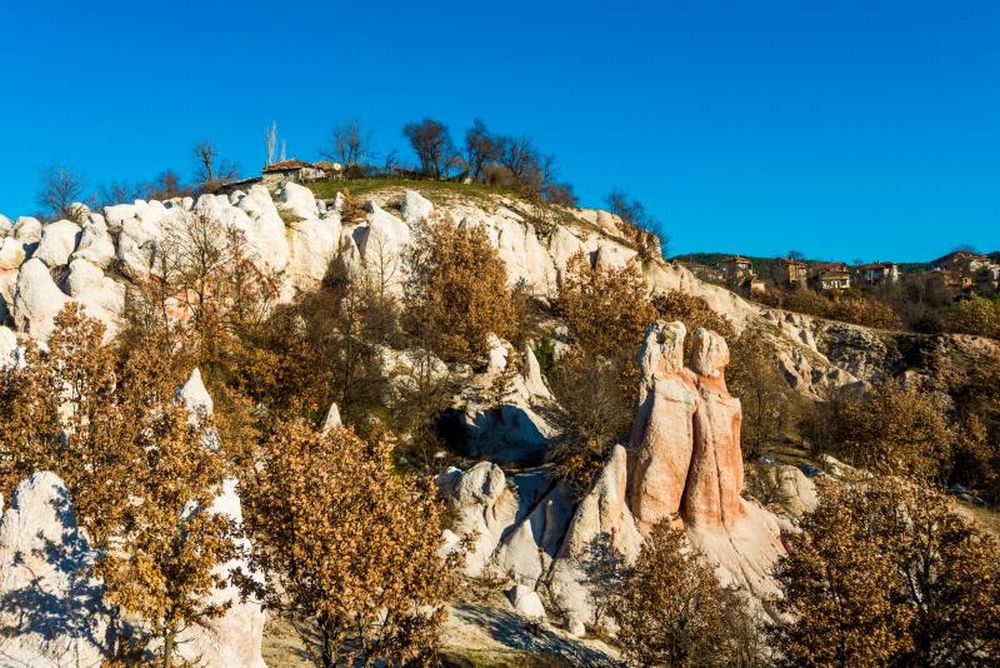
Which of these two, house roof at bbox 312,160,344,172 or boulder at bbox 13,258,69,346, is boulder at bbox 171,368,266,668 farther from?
house roof at bbox 312,160,344,172

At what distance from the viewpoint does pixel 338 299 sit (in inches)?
1800

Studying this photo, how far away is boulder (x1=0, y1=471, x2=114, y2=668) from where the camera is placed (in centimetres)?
1310

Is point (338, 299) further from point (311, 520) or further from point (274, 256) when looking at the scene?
point (311, 520)

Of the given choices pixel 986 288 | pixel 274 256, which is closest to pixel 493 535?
pixel 274 256

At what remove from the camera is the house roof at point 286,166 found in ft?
309

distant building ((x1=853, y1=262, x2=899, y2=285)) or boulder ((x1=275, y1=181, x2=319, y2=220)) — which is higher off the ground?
distant building ((x1=853, y1=262, x2=899, y2=285))

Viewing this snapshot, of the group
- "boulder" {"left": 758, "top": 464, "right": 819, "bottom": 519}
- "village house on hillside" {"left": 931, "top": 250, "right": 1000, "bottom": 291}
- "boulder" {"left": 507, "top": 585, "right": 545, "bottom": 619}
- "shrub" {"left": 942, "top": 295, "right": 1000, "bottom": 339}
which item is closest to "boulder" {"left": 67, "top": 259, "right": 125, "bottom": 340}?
"boulder" {"left": 507, "top": 585, "right": 545, "bottom": 619}

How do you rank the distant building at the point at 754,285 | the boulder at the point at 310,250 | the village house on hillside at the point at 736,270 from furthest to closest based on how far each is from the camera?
the village house on hillside at the point at 736,270 < the distant building at the point at 754,285 < the boulder at the point at 310,250

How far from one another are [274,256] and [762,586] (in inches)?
1334

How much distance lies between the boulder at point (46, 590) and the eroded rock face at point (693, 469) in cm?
1864

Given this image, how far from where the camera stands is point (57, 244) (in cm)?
4038

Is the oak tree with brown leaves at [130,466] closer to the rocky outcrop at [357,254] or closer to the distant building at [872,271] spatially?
the rocky outcrop at [357,254]

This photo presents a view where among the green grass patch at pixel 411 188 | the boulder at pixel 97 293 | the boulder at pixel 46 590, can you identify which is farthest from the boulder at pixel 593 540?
the green grass patch at pixel 411 188

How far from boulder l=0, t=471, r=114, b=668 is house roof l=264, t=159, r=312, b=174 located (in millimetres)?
85713
